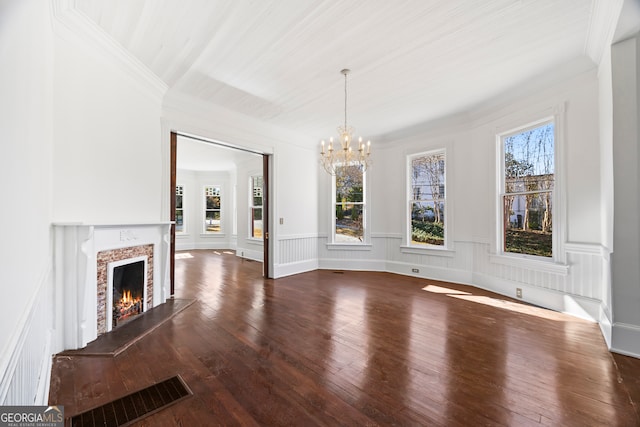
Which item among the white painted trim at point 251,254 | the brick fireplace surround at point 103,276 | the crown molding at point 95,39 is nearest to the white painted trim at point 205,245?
the white painted trim at point 251,254

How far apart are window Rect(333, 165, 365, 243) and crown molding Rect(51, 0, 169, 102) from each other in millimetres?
3942

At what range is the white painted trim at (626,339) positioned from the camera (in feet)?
7.90

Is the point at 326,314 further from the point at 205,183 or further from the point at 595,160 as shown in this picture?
the point at 205,183

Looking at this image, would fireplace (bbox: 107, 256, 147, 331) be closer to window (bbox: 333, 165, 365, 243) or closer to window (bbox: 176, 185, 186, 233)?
window (bbox: 333, 165, 365, 243)

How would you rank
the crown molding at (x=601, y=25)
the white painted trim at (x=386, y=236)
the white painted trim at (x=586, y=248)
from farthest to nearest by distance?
the white painted trim at (x=386, y=236)
the white painted trim at (x=586, y=248)
the crown molding at (x=601, y=25)

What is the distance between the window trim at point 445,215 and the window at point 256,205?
400 cm

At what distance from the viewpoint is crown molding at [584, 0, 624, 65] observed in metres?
2.28

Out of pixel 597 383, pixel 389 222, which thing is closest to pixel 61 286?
pixel 597 383

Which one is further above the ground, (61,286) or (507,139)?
(507,139)

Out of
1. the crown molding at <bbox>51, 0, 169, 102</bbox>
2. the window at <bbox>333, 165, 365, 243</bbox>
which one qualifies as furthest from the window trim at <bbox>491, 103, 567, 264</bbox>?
the crown molding at <bbox>51, 0, 169, 102</bbox>

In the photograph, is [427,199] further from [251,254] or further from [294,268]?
[251,254]

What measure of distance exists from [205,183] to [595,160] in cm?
1014

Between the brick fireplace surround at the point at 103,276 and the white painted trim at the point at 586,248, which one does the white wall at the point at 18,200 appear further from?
the white painted trim at the point at 586,248

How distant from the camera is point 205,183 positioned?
1012 cm
